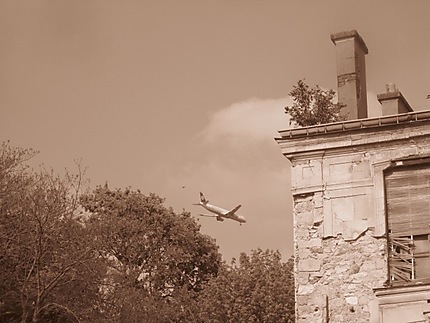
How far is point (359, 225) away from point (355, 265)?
889mm

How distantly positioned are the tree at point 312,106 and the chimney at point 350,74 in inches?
8.9

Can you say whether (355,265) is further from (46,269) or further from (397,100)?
(46,269)

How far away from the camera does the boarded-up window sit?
714 inches

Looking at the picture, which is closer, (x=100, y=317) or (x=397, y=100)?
(x=397, y=100)

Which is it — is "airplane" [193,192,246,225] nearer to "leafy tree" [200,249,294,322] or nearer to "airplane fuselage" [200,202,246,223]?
"airplane fuselage" [200,202,246,223]

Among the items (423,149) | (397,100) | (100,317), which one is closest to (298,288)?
(423,149)

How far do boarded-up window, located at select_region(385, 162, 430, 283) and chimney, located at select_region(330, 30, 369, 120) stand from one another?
253 cm

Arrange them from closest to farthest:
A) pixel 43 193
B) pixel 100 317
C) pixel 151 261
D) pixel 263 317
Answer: pixel 43 193 < pixel 100 317 < pixel 263 317 < pixel 151 261

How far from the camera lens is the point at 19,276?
2723cm

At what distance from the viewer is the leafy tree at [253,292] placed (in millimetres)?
35969

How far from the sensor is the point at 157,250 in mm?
42375

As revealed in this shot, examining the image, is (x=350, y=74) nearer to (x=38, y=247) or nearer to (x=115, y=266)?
(x=38, y=247)

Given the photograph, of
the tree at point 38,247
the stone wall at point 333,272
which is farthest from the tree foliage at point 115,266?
→ the stone wall at point 333,272

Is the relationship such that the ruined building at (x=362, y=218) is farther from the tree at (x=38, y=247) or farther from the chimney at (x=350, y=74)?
the tree at (x=38, y=247)
